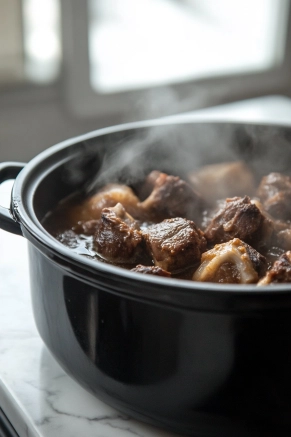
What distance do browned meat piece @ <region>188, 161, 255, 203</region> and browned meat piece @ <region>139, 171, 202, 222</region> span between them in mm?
116

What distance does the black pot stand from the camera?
0.98 metres

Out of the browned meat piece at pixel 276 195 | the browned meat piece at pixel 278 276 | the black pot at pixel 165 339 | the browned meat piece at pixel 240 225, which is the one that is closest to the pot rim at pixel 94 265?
the black pot at pixel 165 339

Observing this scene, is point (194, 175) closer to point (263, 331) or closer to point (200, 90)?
point (263, 331)

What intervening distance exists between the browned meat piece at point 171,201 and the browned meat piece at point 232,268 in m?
0.39

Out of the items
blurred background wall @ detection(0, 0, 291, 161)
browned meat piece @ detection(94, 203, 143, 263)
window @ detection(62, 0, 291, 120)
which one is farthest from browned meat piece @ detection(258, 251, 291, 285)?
window @ detection(62, 0, 291, 120)

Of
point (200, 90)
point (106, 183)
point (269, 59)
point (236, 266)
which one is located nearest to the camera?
point (236, 266)

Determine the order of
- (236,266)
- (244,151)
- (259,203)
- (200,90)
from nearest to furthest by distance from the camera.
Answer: (236,266) → (259,203) → (244,151) → (200,90)

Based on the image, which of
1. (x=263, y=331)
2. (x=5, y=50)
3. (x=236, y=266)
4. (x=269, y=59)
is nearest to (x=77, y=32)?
(x=5, y=50)

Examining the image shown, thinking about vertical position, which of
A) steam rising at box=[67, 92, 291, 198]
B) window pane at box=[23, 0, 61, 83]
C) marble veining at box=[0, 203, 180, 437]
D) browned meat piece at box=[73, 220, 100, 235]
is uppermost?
window pane at box=[23, 0, 61, 83]

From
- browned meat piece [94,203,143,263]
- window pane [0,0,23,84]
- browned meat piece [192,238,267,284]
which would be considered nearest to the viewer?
browned meat piece [192,238,267,284]

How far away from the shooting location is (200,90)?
461 cm

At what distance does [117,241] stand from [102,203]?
29 cm

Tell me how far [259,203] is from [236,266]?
41 centimetres

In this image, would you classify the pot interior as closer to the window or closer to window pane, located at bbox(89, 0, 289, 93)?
the window
